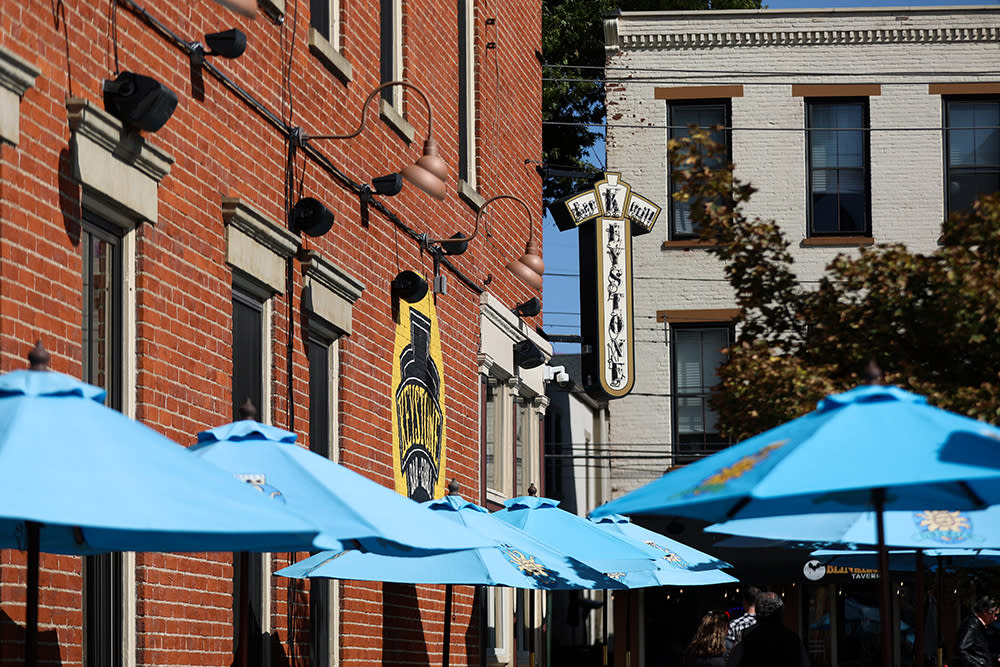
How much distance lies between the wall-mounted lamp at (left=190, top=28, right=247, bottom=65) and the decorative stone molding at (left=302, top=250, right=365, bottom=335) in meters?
2.05

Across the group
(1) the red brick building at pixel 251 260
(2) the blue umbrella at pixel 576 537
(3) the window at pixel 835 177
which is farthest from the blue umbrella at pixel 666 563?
(3) the window at pixel 835 177

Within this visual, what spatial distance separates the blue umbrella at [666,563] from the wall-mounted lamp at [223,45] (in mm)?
5849

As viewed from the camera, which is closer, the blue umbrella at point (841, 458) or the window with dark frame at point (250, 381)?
the blue umbrella at point (841, 458)

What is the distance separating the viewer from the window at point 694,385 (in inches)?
944

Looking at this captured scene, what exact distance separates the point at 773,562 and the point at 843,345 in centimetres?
1434

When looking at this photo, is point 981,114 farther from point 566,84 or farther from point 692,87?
point 566,84

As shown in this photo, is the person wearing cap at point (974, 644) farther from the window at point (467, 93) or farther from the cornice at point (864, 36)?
the cornice at point (864, 36)

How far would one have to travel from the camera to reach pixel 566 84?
32.4m

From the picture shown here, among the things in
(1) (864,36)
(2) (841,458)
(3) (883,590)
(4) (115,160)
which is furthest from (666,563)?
(1) (864,36)

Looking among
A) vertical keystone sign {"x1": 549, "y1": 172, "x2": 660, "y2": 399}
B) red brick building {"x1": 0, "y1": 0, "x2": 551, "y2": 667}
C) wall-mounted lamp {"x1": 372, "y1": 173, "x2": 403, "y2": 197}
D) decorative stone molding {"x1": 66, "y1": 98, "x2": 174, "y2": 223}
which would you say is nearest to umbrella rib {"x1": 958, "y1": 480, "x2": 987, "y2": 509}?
red brick building {"x1": 0, "y1": 0, "x2": 551, "y2": 667}

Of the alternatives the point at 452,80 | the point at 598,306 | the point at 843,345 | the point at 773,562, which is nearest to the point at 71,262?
the point at 843,345

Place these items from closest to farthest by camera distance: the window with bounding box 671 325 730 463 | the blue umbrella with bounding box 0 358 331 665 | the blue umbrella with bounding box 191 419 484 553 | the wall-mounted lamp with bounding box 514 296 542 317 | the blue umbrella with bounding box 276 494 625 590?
the blue umbrella with bounding box 0 358 331 665
the blue umbrella with bounding box 191 419 484 553
the blue umbrella with bounding box 276 494 625 590
the wall-mounted lamp with bounding box 514 296 542 317
the window with bounding box 671 325 730 463

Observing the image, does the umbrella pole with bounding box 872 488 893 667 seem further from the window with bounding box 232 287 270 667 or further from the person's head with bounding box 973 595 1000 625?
the person's head with bounding box 973 595 1000 625

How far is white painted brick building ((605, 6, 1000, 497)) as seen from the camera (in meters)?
24.1
